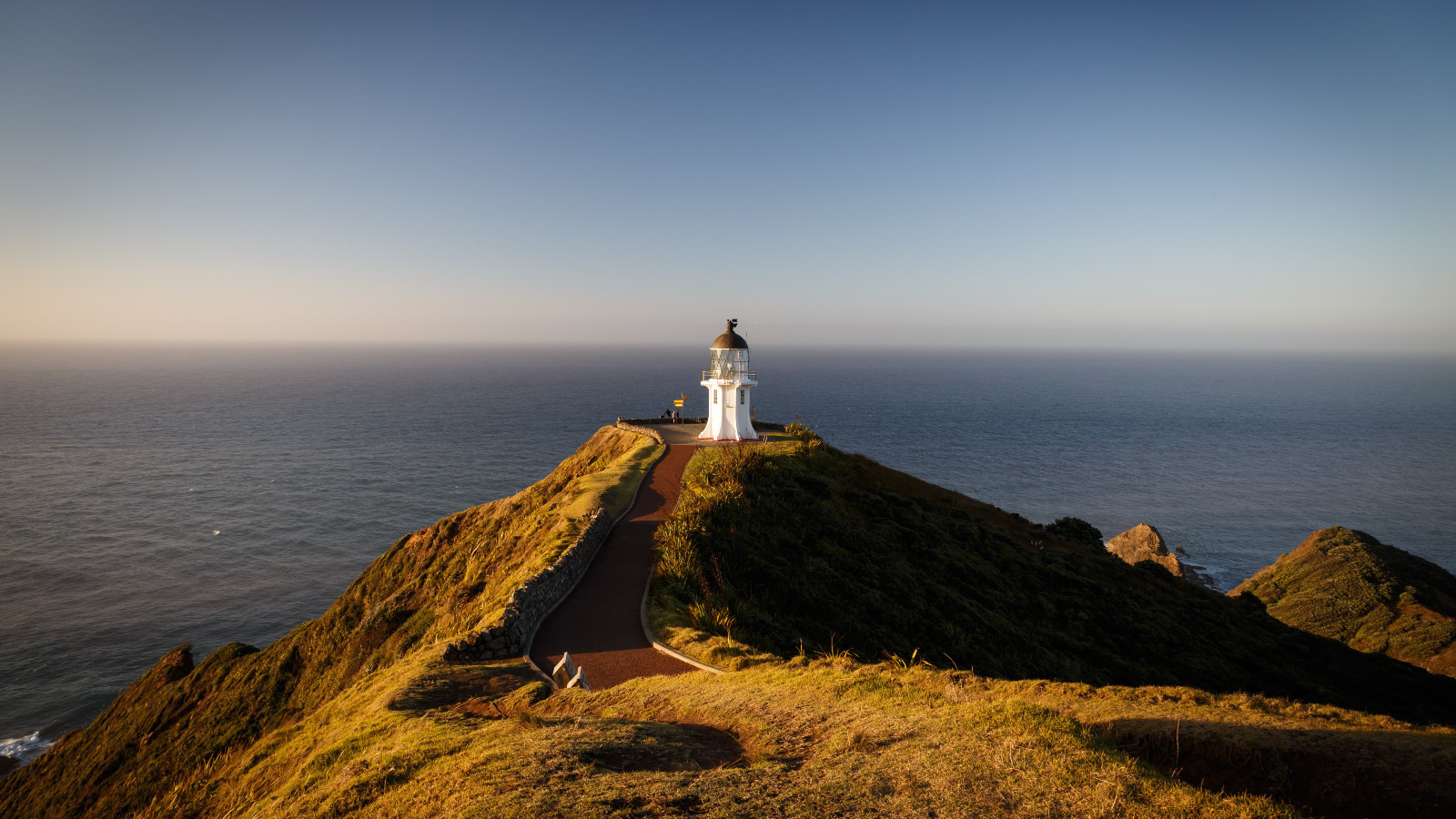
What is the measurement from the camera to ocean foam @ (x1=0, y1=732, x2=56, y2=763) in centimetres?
2678

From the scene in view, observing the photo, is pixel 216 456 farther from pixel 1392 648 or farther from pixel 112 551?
pixel 1392 648

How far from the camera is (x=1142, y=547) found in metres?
51.6

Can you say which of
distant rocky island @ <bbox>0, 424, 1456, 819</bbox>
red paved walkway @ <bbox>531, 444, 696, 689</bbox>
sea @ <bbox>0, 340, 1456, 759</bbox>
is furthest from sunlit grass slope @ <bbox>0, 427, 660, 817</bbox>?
sea @ <bbox>0, 340, 1456, 759</bbox>

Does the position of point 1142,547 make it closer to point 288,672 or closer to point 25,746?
point 288,672

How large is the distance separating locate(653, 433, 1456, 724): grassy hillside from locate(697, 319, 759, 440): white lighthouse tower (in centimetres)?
679

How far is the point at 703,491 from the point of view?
24.4 meters

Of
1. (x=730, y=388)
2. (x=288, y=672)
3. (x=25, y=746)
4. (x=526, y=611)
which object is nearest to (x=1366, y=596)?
(x=730, y=388)

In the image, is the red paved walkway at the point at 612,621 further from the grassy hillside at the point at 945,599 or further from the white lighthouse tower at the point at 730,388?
the white lighthouse tower at the point at 730,388

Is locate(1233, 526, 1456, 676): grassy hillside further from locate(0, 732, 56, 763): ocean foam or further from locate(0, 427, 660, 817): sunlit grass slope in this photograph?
locate(0, 732, 56, 763): ocean foam

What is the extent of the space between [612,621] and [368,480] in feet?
204

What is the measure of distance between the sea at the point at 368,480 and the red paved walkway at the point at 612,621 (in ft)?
91.7

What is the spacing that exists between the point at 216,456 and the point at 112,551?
33136 millimetres

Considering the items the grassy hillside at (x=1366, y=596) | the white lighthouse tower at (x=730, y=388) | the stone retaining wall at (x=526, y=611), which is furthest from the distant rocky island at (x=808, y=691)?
the white lighthouse tower at (x=730, y=388)

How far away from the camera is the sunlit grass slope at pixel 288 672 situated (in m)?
18.9
